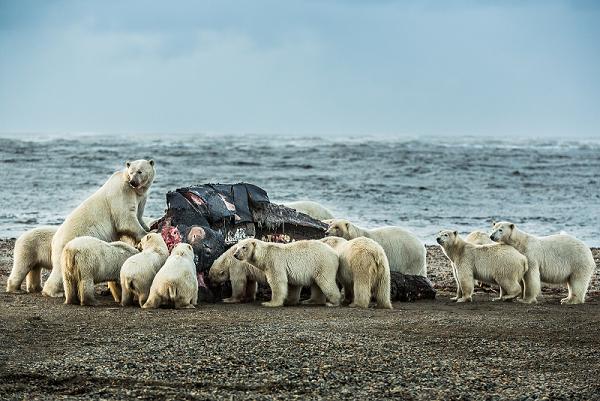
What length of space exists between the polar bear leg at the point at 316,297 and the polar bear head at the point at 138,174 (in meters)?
2.90

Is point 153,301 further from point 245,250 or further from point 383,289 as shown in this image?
point 383,289

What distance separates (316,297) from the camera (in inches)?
498

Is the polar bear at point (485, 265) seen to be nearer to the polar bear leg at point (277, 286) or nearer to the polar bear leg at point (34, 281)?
the polar bear leg at point (277, 286)

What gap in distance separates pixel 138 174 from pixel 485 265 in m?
4.90

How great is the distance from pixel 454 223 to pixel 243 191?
1279 centimetres

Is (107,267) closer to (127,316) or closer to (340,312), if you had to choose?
(127,316)

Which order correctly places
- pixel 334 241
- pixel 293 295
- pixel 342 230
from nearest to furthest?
pixel 293 295 < pixel 334 241 < pixel 342 230

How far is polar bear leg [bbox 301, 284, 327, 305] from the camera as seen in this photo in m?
12.6

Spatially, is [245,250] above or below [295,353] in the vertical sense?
above

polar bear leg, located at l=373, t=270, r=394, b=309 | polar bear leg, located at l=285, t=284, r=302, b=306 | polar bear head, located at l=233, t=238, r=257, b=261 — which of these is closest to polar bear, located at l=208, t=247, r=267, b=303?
polar bear leg, located at l=285, t=284, r=302, b=306

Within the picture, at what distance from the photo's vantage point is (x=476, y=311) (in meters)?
11.9

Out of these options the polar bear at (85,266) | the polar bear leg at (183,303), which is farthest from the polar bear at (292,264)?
the polar bear at (85,266)

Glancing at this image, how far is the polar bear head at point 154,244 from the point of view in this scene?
12.2 meters

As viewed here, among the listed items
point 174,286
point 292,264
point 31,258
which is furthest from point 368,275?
point 31,258
